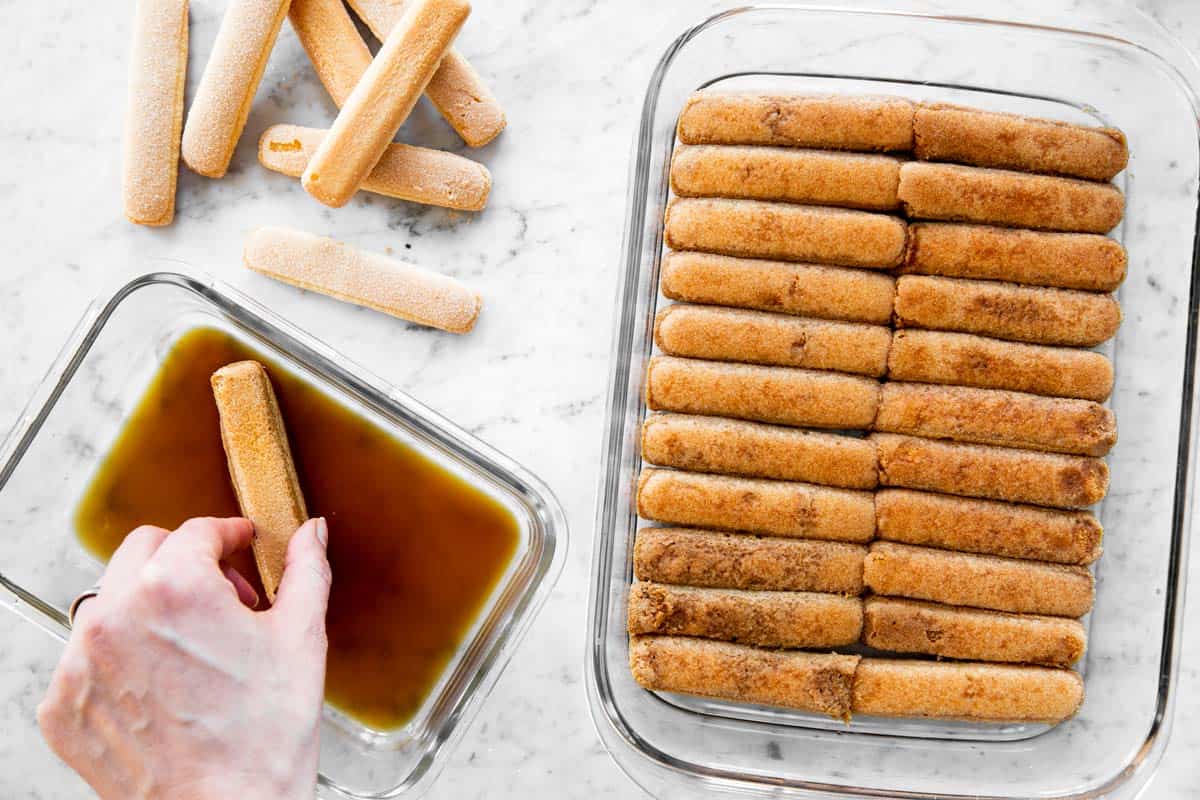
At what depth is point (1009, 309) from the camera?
2145 mm

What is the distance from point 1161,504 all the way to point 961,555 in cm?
47

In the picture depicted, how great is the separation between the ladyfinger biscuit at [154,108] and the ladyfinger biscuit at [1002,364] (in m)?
1.64

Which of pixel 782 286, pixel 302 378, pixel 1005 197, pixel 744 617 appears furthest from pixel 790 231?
pixel 302 378

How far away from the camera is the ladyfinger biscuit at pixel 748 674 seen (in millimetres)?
2107

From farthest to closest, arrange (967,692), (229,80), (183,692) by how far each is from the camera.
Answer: (229,80) → (967,692) → (183,692)

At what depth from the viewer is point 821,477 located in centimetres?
217

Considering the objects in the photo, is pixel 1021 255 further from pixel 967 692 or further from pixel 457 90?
pixel 457 90

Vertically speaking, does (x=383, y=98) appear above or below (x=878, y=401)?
above

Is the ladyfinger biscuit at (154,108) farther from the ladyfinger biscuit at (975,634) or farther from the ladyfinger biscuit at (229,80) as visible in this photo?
the ladyfinger biscuit at (975,634)

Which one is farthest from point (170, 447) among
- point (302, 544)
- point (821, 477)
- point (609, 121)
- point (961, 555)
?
point (961, 555)

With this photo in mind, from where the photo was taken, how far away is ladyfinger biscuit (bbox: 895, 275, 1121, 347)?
7.04 ft

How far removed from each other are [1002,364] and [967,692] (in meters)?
0.68

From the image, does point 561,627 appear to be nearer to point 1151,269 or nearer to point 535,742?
point 535,742

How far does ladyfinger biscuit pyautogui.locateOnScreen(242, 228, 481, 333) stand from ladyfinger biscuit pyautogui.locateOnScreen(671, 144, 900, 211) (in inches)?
21.9
